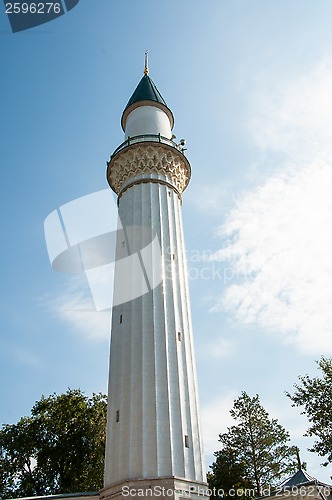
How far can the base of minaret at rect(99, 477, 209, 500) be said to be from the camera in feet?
55.5

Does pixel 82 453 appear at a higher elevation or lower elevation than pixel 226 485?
higher

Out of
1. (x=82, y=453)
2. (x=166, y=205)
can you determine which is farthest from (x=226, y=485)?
(x=166, y=205)

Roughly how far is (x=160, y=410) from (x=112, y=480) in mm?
3344

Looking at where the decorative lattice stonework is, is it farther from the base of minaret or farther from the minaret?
the base of minaret

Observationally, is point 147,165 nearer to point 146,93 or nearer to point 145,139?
point 145,139

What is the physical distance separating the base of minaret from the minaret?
0.03 m

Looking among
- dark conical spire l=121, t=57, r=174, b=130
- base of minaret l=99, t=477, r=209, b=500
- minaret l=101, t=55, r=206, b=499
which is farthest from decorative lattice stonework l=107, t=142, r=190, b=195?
base of minaret l=99, t=477, r=209, b=500

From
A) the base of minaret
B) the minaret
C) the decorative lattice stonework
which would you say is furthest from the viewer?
the decorative lattice stonework

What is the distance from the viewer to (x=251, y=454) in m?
32.4

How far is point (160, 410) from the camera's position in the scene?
18.8 metres

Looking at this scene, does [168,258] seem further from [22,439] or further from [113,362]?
[22,439]

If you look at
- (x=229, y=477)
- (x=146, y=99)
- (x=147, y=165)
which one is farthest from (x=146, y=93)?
(x=229, y=477)

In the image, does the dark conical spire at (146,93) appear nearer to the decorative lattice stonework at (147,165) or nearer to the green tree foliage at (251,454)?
the decorative lattice stonework at (147,165)

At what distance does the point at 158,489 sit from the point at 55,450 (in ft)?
57.9
